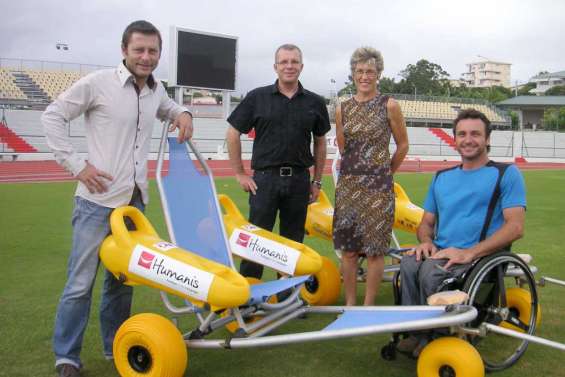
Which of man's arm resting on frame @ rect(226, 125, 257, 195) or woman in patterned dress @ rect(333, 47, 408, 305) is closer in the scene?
woman in patterned dress @ rect(333, 47, 408, 305)

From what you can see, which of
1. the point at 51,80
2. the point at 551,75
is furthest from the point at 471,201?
the point at 551,75

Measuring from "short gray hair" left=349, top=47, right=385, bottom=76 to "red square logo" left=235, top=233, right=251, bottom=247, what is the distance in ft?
4.55

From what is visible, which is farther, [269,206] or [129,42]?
[269,206]

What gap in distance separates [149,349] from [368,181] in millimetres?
1924

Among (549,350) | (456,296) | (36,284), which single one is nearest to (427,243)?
(456,296)

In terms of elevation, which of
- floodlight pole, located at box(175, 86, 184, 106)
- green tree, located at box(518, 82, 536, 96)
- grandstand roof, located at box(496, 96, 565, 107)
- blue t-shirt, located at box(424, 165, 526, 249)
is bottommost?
blue t-shirt, located at box(424, 165, 526, 249)

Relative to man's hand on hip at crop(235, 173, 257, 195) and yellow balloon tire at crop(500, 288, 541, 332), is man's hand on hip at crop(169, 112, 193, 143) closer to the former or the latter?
man's hand on hip at crop(235, 173, 257, 195)

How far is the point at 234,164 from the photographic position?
15.1 ft

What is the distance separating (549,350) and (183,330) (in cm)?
236

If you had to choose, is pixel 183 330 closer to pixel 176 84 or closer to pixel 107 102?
pixel 107 102

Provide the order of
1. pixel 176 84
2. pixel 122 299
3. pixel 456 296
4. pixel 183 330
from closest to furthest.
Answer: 1. pixel 456 296
2. pixel 122 299
3. pixel 183 330
4. pixel 176 84

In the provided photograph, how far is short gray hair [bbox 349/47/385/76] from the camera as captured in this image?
4.21 m

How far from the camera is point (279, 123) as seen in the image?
433 cm

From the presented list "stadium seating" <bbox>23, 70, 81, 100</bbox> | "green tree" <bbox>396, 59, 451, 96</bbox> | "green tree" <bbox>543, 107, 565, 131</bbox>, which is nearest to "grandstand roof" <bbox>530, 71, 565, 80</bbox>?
"green tree" <bbox>396, 59, 451, 96</bbox>
